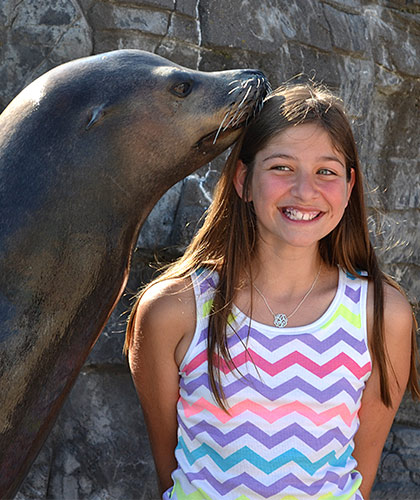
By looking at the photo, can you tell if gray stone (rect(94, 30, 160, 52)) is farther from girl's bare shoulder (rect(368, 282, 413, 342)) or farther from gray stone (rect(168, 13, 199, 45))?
girl's bare shoulder (rect(368, 282, 413, 342))

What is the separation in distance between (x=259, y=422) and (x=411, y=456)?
1.78 metres

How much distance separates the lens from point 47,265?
5.44ft

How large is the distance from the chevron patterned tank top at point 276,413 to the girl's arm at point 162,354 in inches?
1.4

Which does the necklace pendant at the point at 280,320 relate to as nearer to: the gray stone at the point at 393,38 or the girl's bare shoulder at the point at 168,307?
the girl's bare shoulder at the point at 168,307

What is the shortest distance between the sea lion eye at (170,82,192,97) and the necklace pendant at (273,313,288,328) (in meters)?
0.62

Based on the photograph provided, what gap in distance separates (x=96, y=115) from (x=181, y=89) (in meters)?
0.23

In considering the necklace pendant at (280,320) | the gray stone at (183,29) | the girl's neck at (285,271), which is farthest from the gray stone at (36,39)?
the necklace pendant at (280,320)

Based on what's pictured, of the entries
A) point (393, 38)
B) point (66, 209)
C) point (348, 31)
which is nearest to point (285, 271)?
point (66, 209)

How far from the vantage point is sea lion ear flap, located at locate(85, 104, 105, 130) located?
1.69 m

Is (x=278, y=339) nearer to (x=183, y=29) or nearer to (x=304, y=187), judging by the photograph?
(x=304, y=187)

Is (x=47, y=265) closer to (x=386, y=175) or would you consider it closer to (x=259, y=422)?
(x=259, y=422)

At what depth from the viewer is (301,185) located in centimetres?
195

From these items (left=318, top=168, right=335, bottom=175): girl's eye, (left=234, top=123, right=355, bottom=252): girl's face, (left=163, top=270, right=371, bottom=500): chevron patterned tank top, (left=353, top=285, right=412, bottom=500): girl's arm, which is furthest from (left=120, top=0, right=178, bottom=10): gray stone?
(left=353, top=285, right=412, bottom=500): girl's arm

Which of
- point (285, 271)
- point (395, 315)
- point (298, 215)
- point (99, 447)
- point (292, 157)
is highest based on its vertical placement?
point (292, 157)
